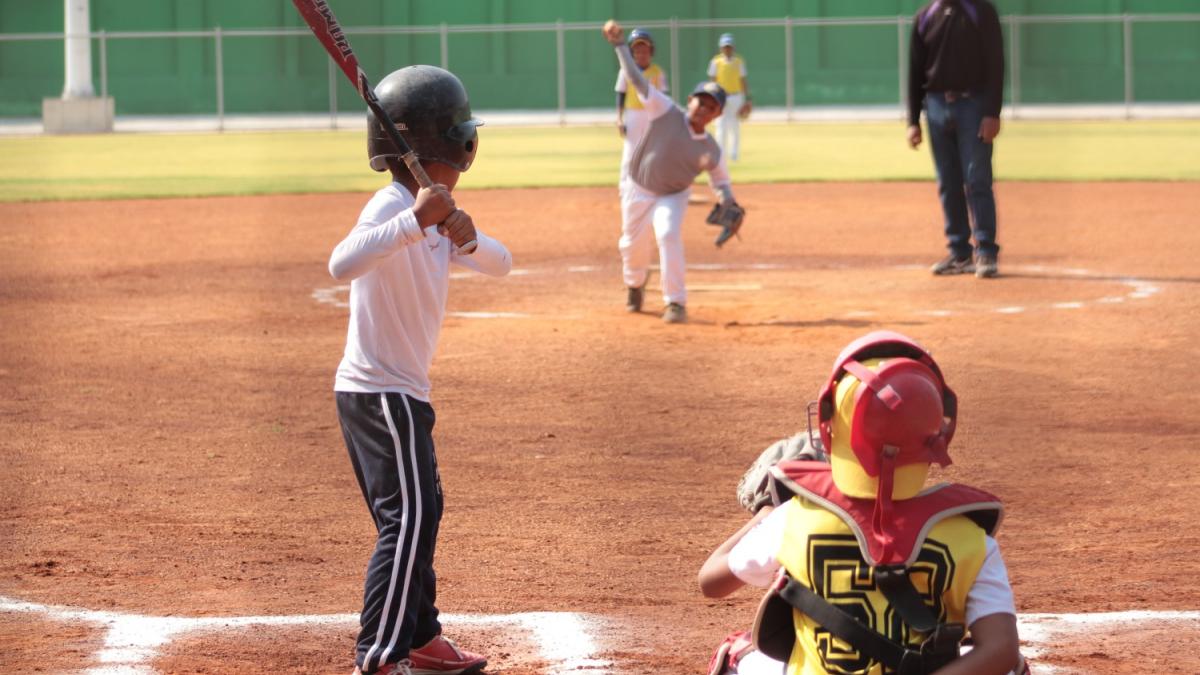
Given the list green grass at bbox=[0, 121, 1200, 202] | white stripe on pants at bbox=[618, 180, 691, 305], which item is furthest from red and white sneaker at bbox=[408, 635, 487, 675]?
green grass at bbox=[0, 121, 1200, 202]

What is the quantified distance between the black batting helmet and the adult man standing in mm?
8489

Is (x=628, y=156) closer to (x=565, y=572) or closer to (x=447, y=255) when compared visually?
(x=565, y=572)

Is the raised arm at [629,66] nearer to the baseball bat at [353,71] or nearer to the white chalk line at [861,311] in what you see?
the white chalk line at [861,311]

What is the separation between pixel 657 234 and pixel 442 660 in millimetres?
6408

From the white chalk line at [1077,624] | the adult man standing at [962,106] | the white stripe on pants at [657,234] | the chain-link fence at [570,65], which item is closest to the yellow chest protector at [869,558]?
the white chalk line at [1077,624]

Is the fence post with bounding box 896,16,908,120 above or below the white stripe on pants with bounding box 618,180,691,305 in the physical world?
above

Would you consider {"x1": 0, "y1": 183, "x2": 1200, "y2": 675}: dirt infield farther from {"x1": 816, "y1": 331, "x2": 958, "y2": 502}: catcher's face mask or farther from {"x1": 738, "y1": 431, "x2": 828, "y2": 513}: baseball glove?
{"x1": 816, "y1": 331, "x2": 958, "y2": 502}: catcher's face mask

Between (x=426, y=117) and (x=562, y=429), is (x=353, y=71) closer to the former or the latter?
(x=426, y=117)

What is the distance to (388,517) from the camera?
409 centimetres

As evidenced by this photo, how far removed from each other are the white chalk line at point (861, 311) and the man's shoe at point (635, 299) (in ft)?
2.35

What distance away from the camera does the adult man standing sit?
481 inches

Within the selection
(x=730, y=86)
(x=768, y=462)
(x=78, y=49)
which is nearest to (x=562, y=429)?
(x=768, y=462)

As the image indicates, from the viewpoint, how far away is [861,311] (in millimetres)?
10734

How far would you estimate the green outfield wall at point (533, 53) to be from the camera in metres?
38.4
